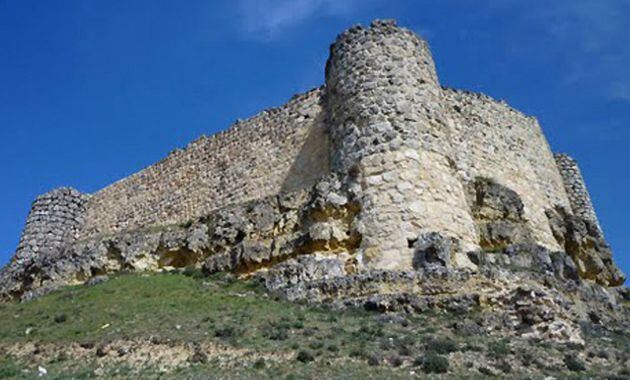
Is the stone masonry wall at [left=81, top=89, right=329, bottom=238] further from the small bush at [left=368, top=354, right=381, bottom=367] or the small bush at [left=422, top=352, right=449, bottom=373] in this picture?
the small bush at [left=422, top=352, right=449, bottom=373]

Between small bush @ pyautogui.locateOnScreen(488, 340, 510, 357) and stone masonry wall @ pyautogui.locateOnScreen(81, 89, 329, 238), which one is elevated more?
stone masonry wall @ pyautogui.locateOnScreen(81, 89, 329, 238)

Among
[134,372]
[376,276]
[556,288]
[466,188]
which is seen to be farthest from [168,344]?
[466,188]

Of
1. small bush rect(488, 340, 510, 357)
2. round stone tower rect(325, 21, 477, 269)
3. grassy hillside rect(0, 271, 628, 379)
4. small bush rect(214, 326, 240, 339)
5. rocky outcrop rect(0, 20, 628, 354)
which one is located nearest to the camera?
grassy hillside rect(0, 271, 628, 379)

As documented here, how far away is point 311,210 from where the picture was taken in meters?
16.2

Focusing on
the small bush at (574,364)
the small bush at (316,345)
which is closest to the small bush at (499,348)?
the small bush at (574,364)

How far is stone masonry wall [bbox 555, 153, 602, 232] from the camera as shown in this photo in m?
22.9

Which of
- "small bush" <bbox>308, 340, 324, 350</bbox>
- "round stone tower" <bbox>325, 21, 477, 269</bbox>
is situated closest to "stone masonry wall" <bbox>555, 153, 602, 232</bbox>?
"round stone tower" <bbox>325, 21, 477, 269</bbox>

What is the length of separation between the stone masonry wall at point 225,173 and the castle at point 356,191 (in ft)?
0.15

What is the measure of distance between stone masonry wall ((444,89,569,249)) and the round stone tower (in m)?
2.29

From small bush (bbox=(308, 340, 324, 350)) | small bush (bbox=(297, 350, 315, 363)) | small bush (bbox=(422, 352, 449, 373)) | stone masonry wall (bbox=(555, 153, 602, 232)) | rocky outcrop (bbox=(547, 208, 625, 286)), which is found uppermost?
stone masonry wall (bbox=(555, 153, 602, 232))

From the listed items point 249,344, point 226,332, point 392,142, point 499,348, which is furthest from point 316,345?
point 392,142

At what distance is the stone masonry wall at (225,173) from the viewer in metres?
19.9

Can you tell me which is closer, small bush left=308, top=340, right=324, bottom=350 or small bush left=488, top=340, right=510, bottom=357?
small bush left=488, top=340, right=510, bottom=357

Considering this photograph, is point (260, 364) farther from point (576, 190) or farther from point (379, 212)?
point (576, 190)
